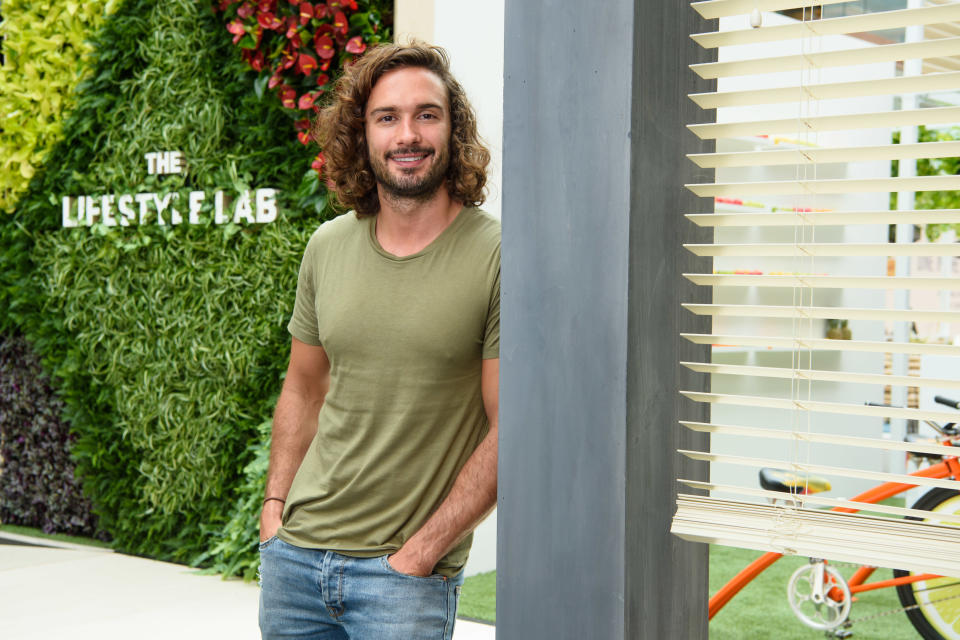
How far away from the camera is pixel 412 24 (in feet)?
→ 13.5

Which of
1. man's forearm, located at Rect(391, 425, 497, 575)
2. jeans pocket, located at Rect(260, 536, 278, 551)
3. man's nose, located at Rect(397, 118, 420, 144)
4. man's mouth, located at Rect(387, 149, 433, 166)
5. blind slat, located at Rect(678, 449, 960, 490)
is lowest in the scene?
jeans pocket, located at Rect(260, 536, 278, 551)

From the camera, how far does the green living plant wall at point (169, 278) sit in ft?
14.5

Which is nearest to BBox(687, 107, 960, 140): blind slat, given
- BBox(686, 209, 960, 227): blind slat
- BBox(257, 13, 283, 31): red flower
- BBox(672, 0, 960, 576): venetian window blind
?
BBox(672, 0, 960, 576): venetian window blind

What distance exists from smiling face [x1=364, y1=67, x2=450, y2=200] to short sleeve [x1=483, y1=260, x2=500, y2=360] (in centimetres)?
23

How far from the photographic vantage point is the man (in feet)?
5.72

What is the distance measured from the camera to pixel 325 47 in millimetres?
4129

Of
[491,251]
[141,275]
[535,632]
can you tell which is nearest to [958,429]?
[491,251]

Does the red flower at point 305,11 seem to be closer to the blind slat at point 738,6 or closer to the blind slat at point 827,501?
the blind slat at point 738,6

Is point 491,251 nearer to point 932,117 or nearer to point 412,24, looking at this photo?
point 932,117

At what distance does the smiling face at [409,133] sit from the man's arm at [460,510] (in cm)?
36

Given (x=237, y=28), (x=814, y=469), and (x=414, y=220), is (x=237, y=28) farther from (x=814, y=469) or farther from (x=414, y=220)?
(x=814, y=469)

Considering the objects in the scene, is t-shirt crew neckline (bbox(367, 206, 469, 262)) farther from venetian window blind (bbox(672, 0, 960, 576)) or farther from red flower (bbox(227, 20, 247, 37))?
red flower (bbox(227, 20, 247, 37))

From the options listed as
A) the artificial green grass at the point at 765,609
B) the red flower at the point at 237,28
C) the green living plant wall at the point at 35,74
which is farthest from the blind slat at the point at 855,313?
the green living plant wall at the point at 35,74

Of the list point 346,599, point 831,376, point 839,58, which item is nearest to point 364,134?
point 346,599
